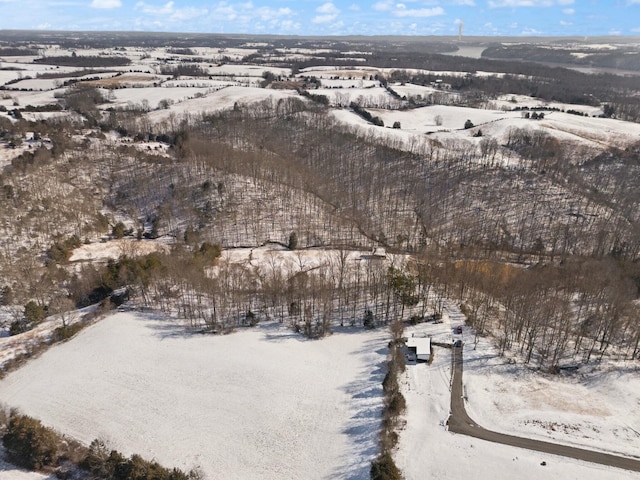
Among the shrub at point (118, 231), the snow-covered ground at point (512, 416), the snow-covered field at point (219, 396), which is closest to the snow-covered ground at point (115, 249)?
the shrub at point (118, 231)

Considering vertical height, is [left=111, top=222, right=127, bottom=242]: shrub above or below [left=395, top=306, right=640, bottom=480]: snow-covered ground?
above

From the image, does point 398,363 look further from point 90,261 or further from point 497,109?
point 497,109

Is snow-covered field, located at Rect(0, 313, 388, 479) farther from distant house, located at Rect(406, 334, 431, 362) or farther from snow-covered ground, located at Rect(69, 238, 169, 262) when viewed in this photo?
snow-covered ground, located at Rect(69, 238, 169, 262)

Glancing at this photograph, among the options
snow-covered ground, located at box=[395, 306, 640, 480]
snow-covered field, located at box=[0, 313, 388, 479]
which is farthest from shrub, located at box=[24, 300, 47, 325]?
snow-covered ground, located at box=[395, 306, 640, 480]

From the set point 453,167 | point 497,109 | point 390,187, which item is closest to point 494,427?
point 390,187

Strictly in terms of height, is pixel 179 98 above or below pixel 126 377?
above

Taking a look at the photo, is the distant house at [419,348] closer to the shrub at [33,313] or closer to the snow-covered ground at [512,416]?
the snow-covered ground at [512,416]
